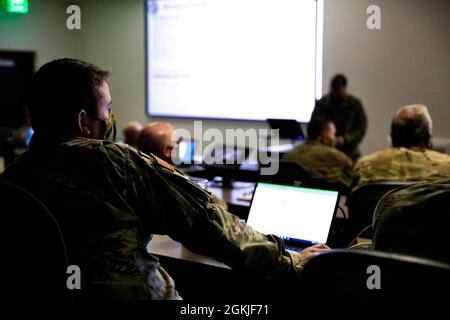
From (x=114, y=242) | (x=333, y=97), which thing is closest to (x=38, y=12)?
(x=333, y=97)

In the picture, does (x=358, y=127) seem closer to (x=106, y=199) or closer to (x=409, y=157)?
(x=409, y=157)

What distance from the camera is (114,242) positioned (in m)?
1.26

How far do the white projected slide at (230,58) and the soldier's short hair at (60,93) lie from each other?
3.26 meters

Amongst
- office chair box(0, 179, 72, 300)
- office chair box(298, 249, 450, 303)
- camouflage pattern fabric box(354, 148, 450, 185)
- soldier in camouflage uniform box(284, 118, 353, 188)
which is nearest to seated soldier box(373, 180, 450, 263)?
office chair box(298, 249, 450, 303)

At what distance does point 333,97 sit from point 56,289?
4108 mm

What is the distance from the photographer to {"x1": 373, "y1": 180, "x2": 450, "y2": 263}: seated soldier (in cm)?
114

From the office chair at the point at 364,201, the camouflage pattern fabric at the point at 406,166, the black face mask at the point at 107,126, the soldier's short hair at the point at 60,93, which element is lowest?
the office chair at the point at 364,201

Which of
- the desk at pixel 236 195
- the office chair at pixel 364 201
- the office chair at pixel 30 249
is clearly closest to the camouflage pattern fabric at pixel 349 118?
the desk at pixel 236 195

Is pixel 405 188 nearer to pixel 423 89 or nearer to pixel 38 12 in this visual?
pixel 423 89

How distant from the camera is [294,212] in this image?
196 cm

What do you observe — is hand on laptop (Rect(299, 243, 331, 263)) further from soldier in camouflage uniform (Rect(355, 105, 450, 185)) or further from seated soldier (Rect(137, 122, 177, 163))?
soldier in camouflage uniform (Rect(355, 105, 450, 185))

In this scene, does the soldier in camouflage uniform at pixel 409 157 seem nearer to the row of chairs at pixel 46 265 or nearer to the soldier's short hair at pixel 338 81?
the row of chairs at pixel 46 265

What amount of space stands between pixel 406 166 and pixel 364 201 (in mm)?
418

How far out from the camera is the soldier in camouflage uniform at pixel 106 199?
1255 mm
